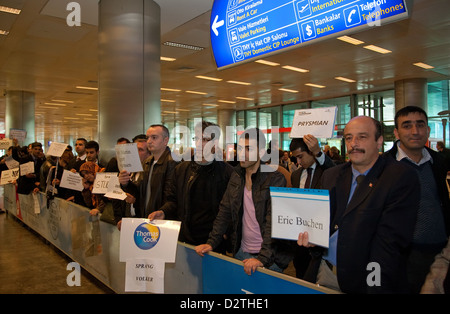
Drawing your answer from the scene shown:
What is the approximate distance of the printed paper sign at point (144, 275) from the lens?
2688mm

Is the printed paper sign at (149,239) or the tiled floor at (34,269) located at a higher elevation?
the printed paper sign at (149,239)

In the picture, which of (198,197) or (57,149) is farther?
(57,149)

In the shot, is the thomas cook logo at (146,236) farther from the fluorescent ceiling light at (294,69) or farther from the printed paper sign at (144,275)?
the fluorescent ceiling light at (294,69)

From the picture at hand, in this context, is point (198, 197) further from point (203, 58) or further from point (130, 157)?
point (203, 58)

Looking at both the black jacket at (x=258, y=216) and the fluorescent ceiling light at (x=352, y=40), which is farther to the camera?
the fluorescent ceiling light at (x=352, y=40)

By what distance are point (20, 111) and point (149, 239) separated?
15752mm

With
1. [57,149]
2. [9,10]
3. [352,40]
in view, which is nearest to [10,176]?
[57,149]

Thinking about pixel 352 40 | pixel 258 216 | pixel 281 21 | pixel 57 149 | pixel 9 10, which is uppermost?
pixel 352 40

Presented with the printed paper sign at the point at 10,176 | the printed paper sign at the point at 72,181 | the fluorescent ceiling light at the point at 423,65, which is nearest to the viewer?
the printed paper sign at the point at 72,181

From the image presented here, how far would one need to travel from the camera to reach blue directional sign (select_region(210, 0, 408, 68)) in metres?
2.60

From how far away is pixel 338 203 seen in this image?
2029mm

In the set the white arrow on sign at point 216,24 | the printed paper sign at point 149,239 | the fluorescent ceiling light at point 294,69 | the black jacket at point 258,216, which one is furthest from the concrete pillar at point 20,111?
the black jacket at point 258,216

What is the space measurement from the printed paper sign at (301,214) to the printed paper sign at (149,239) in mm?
1028

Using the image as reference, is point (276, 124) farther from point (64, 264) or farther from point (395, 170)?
point (395, 170)
